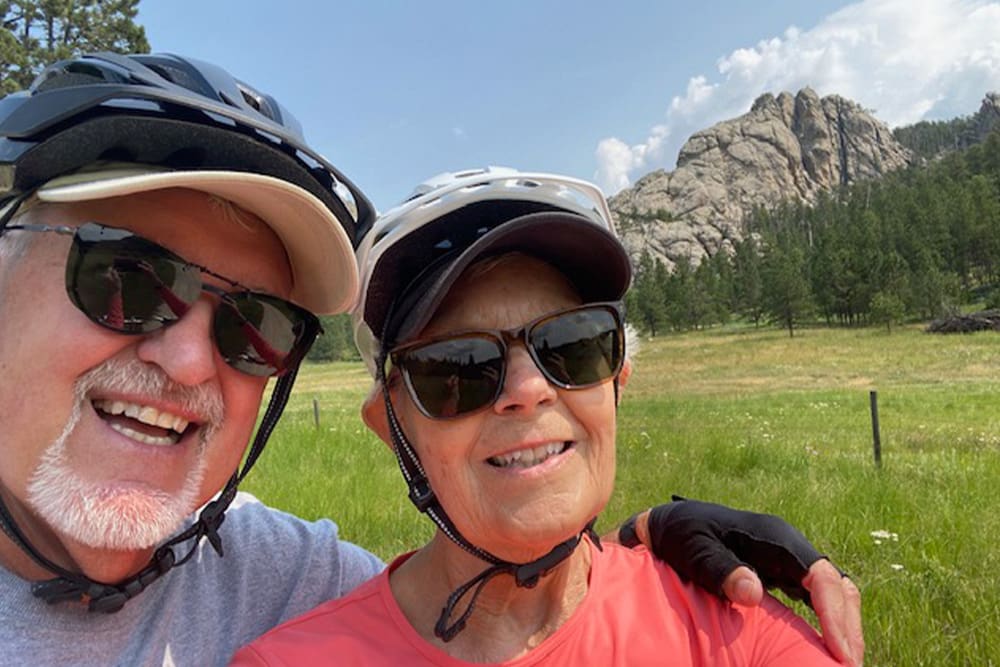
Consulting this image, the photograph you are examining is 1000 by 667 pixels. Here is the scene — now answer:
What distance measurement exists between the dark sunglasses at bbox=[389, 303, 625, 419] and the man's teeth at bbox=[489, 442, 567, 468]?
5.3 inches

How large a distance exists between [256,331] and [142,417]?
0.34 metres

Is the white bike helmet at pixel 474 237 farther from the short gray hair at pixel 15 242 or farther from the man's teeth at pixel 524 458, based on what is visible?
the short gray hair at pixel 15 242

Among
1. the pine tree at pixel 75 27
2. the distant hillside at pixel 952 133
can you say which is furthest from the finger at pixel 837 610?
the distant hillside at pixel 952 133

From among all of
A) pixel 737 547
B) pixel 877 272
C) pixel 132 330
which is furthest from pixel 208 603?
pixel 877 272

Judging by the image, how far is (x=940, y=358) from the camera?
107 ft

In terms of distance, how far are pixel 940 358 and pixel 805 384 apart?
11439 millimetres

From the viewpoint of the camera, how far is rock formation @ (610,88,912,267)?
146m

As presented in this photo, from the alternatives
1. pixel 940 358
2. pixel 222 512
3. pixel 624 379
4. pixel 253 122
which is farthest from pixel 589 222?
pixel 940 358

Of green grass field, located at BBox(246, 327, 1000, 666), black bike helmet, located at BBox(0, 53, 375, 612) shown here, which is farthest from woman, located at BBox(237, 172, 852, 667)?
green grass field, located at BBox(246, 327, 1000, 666)

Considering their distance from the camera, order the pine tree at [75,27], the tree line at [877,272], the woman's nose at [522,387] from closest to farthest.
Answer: the woman's nose at [522,387] < the pine tree at [75,27] < the tree line at [877,272]

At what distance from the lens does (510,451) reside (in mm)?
1437

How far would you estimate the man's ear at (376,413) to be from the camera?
1.76m

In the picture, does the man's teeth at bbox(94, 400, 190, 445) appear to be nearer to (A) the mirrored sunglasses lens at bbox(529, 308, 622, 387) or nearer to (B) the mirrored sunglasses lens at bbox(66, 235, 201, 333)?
(B) the mirrored sunglasses lens at bbox(66, 235, 201, 333)

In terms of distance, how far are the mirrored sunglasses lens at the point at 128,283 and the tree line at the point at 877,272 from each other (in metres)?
52.7
